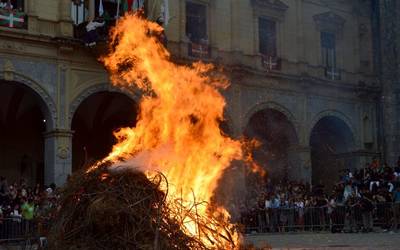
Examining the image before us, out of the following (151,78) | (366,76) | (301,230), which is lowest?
(301,230)

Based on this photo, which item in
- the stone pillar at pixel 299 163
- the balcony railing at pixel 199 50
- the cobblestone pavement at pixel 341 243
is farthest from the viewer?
the stone pillar at pixel 299 163

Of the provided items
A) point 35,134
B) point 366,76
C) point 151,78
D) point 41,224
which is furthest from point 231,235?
point 366,76

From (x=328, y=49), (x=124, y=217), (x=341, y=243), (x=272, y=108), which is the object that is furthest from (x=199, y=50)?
(x=124, y=217)

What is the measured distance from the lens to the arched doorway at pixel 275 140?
2747 cm

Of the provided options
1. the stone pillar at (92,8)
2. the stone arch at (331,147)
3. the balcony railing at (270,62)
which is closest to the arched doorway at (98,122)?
the stone pillar at (92,8)

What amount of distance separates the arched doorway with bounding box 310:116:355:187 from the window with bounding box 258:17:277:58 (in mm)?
4392

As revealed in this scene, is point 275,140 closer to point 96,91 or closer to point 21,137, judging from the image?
point 96,91

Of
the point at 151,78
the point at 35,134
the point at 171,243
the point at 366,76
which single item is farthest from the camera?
the point at 366,76

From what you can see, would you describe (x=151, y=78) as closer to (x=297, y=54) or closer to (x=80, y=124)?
(x=80, y=124)

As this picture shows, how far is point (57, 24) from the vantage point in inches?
869

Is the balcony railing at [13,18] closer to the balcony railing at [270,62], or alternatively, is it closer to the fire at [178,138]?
the balcony railing at [270,62]

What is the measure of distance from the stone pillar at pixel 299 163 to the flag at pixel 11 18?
13.0 meters

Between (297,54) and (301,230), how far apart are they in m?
10.7

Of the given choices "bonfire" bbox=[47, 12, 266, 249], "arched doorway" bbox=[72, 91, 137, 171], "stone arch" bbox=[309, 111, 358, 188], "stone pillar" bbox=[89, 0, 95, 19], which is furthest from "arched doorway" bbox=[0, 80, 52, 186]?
"bonfire" bbox=[47, 12, 266, 249]
